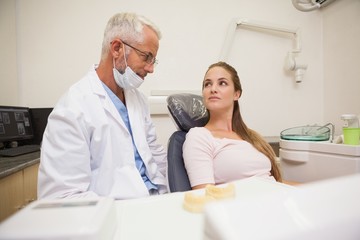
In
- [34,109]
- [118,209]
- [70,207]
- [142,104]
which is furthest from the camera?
[34,109]

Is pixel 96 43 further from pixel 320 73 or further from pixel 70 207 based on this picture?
pixel 320 73

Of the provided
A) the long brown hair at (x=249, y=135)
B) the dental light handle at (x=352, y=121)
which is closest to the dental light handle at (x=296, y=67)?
the dental light handle at (x=352, y=121)

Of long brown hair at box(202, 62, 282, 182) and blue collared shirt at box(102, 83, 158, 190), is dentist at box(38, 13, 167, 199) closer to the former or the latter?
blue collared shirt at box(102, 83, 158, 190)

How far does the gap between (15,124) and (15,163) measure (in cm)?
53

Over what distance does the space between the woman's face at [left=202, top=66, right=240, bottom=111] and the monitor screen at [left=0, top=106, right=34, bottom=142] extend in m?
1.27

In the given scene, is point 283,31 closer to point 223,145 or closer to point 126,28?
point 223,145

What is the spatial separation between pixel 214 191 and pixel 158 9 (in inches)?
69.2

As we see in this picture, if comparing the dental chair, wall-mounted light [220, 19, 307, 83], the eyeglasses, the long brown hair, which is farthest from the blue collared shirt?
wall-mounted light [220, 19, 307, 83]

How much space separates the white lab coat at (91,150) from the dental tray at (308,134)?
883 millimetres

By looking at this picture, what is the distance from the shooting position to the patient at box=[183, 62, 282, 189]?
110 centimetres

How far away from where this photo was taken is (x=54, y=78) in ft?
5.81

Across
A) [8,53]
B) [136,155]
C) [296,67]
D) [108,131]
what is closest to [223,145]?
[136,155]

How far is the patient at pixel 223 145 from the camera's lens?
110 cm

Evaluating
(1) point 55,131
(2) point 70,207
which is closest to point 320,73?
(1) point 55,131
